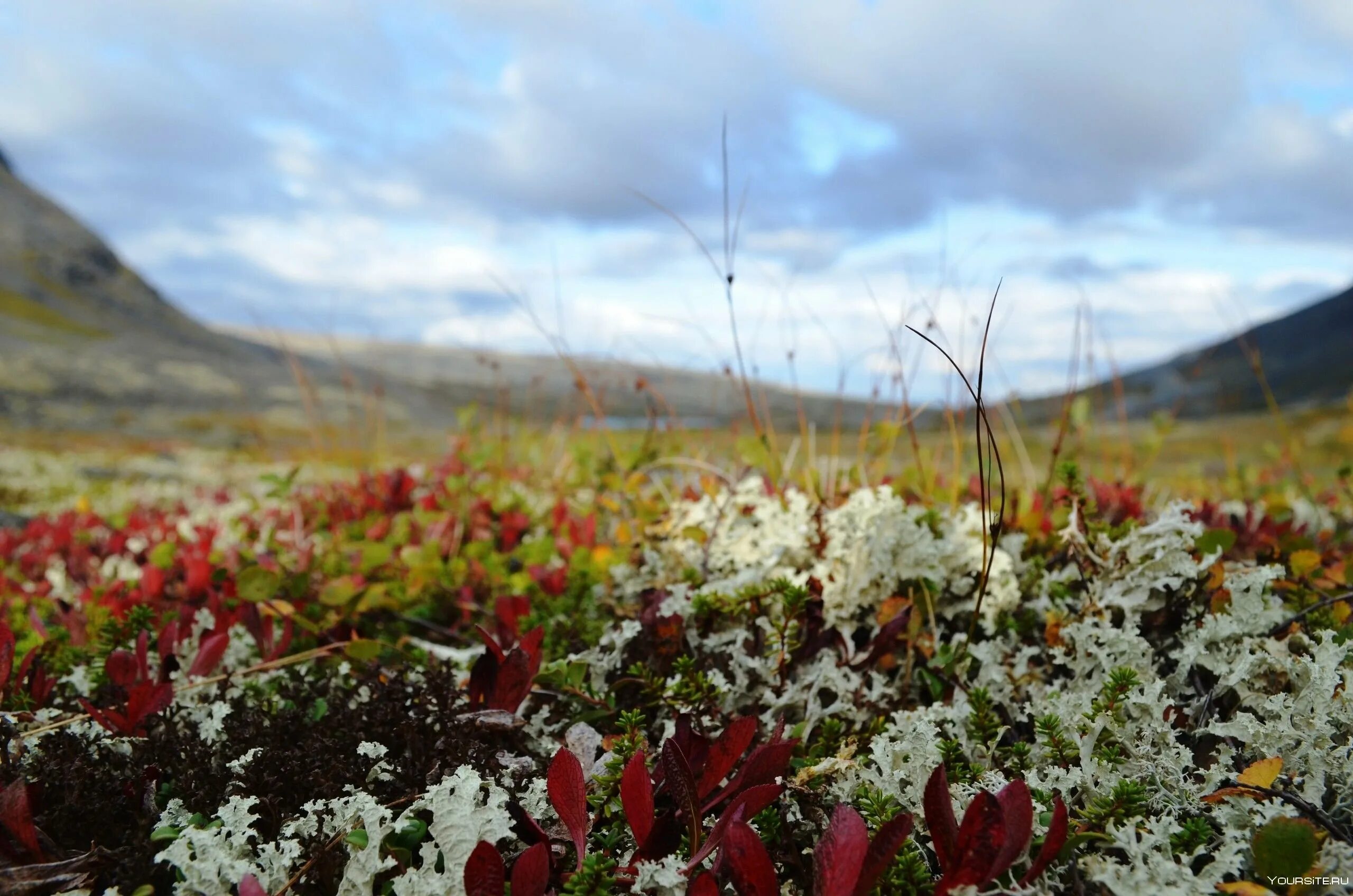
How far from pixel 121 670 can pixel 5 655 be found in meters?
0.26

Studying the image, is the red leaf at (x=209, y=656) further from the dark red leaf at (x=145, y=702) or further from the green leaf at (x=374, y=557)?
the green leaf at (x=374, y=557)

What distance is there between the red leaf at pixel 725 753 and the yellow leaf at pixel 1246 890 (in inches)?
29.3

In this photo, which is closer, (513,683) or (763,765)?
(763,765)

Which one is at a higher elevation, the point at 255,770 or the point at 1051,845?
the point at 1051,845

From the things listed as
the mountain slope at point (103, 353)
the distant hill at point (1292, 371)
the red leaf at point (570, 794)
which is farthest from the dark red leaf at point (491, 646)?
the distant hill at point (1292, 371)

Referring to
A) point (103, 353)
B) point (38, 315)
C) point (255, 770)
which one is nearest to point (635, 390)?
point (255, 770)

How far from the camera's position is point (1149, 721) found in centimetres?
173

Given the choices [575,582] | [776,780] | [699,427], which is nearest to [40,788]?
[776,780]

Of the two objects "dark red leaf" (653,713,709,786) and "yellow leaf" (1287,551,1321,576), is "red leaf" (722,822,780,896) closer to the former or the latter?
"dark red leaf" (653,713,709,786)

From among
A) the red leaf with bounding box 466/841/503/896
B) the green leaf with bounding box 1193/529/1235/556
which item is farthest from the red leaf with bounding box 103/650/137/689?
the green leaf with bounding box 1193/529/1235/556

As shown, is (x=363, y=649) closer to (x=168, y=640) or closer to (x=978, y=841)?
(x=168, y=640)

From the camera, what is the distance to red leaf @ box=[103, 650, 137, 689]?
2.21 metres

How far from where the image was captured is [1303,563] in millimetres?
2500

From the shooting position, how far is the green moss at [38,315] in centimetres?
6003
